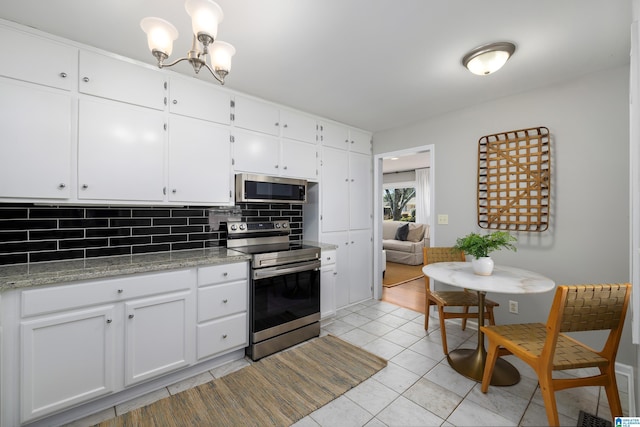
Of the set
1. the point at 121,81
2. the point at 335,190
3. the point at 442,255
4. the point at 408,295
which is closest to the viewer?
the point at 121,81

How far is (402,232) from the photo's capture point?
6641 mm

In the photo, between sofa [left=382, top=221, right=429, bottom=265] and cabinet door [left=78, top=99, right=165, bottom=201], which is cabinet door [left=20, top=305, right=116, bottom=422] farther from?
sofa [left=382, top=221, right=429, bottom=265]

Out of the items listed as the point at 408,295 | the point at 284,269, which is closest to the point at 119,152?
the point at 284,269

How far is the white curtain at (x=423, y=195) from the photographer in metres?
7.37

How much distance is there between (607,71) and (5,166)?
171 inches

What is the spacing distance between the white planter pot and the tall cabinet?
1.65m

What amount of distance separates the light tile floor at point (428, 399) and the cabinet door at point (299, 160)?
1.90m

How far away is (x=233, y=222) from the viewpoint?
9.40 ft

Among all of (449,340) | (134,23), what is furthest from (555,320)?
(134,23)

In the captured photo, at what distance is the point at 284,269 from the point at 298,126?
5.32ft

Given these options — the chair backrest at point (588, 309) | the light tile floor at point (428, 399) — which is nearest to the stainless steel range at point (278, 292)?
the light tile floor at point (428, 399)

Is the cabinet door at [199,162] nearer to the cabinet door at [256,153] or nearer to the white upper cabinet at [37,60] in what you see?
the cabinet door at [256,153]

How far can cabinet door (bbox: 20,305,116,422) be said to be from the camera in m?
1.51

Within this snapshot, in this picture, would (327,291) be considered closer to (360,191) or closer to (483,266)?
(360,191)
